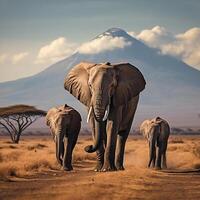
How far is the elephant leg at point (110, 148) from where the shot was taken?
18.1 m

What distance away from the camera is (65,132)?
2369cm

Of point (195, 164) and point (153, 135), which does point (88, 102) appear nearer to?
point (153, 135)

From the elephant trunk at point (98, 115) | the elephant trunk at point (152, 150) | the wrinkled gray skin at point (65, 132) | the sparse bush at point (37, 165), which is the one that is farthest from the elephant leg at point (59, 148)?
the elephant trunk at point (98, 115)

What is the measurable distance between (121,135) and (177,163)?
11547mm

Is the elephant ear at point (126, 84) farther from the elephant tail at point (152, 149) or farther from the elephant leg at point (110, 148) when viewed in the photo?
the elephant tail at point (152, 149)

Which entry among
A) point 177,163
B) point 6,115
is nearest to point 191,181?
point 177,163

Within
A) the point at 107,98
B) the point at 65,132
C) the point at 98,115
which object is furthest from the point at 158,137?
the point at 98,115

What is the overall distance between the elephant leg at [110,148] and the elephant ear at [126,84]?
781mm

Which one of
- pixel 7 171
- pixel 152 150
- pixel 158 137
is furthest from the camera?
pixel 158 137

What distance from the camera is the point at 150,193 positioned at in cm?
1335

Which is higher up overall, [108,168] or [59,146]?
[59,146]

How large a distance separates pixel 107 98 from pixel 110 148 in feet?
5.34

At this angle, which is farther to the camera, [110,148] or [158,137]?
[158,137]

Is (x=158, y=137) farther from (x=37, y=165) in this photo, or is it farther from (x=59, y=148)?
(x=59, y=148)
